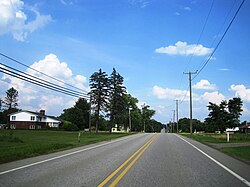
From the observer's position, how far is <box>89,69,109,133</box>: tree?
67.3 metres

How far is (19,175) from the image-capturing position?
9250 mm

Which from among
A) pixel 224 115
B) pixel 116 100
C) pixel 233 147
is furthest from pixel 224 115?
pixel 233 147

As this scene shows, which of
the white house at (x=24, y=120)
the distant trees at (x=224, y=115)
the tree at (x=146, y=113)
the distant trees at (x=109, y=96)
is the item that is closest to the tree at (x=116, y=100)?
the distant trees at (x=109, y=96)

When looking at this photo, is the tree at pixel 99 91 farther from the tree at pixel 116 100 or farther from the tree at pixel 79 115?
the tree at pixel 79 115

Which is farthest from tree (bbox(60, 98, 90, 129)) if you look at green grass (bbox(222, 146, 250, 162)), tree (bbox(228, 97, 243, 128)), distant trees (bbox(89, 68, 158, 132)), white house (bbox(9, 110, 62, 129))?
green grass (bbox(222, 146, 250, 162))

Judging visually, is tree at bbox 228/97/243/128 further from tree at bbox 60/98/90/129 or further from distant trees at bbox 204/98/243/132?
tree at bbox 60/98/90/129

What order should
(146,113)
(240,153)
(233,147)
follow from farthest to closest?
1. (146,113)
2. (233,147)
3. (240,153)

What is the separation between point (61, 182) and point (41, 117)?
8866 centimetres

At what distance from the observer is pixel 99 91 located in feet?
224

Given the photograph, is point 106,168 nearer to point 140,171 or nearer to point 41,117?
point 140,171

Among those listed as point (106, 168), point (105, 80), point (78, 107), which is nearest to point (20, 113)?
point (78, 107)

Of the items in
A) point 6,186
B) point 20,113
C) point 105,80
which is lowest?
point 6,186

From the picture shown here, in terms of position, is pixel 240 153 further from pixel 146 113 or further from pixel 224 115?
pixel 146 113

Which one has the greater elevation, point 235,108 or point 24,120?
point 235,108
